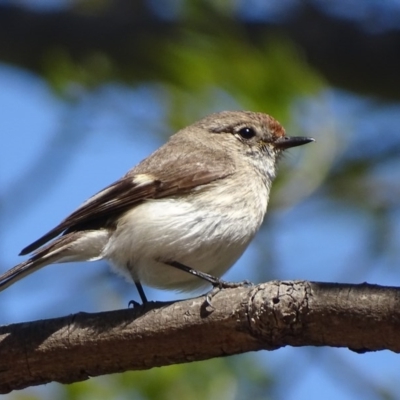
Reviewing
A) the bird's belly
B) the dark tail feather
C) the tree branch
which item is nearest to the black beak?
the bird's belly

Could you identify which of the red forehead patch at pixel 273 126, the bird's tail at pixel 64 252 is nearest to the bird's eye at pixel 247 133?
the red forehead patch at pixel 273 126

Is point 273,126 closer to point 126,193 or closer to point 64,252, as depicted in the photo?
point 126,193

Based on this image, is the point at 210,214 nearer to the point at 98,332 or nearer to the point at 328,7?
the point at 98,332

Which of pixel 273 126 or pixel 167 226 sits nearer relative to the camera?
pixel 167 226

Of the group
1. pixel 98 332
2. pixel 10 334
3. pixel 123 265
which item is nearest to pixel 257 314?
pixel 98 332

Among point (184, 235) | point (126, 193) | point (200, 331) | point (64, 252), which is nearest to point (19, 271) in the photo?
point (64, 252)

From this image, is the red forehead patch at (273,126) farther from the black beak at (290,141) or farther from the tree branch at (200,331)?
the tree branch at (200,331)
